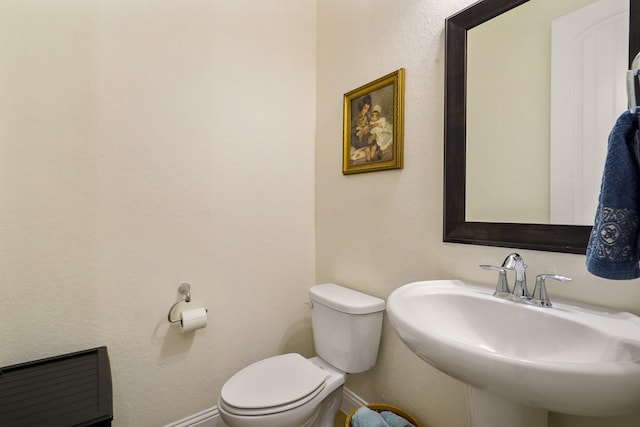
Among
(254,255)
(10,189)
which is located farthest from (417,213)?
(10,189)

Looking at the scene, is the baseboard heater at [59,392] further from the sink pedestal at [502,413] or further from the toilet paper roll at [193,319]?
the sink pedestal at [502,413]

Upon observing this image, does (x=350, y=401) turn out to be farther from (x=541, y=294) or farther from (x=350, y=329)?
(x=541, y=294)

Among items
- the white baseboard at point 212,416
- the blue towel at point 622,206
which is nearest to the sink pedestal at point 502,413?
the blue towel at point 622,206

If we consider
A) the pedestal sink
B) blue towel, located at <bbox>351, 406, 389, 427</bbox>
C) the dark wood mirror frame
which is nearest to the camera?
the pedestal sink

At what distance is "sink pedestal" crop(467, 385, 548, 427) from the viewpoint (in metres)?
0.76

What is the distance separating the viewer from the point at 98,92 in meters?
1.20

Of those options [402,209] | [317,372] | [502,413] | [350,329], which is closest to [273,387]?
[317,372]

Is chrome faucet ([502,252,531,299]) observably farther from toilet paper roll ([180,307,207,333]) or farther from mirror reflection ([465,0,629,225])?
toilet paper roll ([180,307,207,333])

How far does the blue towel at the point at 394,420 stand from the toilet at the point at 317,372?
0.62ft

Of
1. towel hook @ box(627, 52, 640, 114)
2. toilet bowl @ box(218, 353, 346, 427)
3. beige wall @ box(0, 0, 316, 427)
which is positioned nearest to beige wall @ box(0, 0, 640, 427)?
beige wall @ box(0, 0, 316, 427)

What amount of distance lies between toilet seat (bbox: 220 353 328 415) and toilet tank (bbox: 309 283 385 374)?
121 millimetres

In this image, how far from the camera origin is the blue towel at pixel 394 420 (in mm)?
1196

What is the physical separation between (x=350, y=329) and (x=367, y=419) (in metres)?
0.35

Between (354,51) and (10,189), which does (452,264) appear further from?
(10,189)
